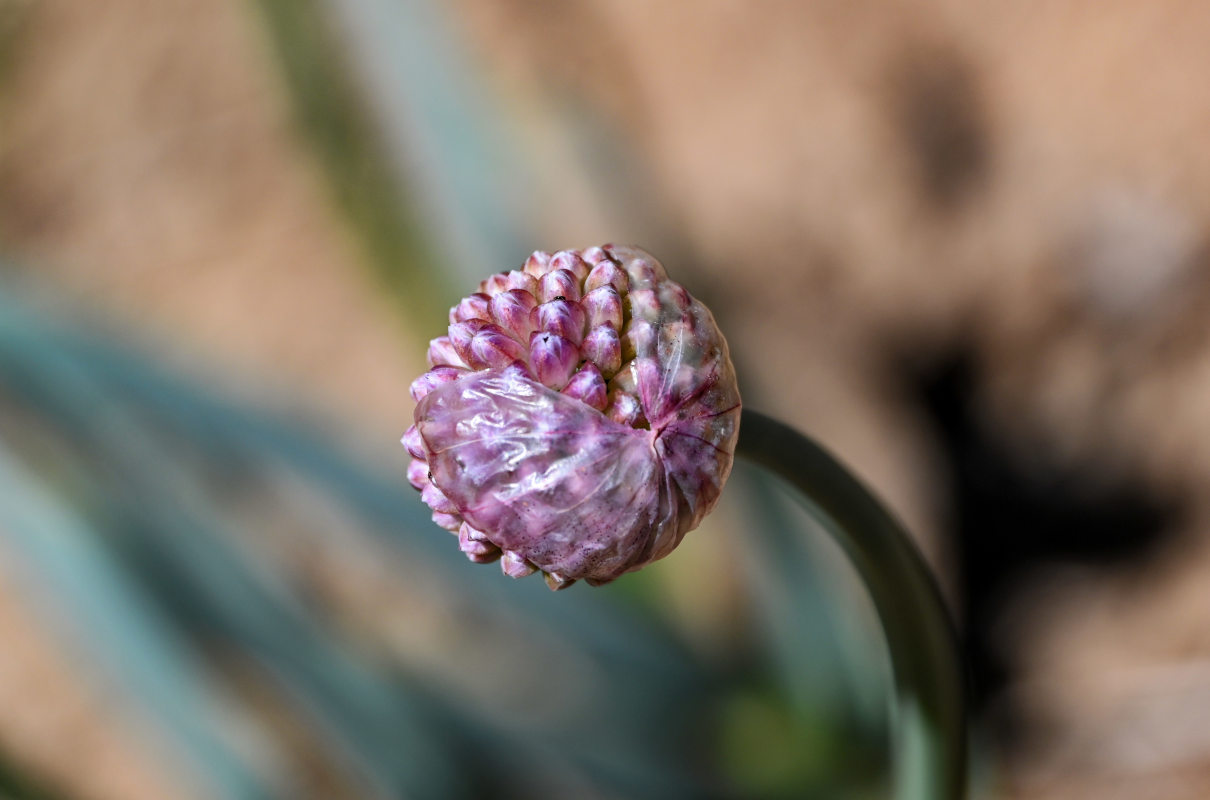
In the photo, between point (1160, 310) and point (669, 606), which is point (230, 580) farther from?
point (1160, 310)

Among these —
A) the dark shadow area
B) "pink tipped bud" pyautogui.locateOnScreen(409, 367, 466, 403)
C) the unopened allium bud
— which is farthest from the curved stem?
the dark shadow area

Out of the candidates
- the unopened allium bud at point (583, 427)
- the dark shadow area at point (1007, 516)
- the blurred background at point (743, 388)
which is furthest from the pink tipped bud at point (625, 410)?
the dark shadow area at point (1007, 516)

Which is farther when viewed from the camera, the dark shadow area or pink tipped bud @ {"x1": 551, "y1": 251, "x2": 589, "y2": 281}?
the dark shadow area

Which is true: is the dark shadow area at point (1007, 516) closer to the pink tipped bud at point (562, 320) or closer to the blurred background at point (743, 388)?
the blurred background at point (743, 388)

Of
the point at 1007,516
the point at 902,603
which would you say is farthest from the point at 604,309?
the point at 1007,516

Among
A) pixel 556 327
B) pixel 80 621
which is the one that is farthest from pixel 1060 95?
pixel 80 621

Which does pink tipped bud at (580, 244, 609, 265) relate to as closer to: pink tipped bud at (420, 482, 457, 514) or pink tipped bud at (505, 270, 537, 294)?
pink tipped bud at (505, 270, 537, 294)

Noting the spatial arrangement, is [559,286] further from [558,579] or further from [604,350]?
[558,579]
